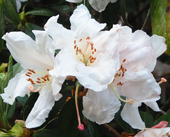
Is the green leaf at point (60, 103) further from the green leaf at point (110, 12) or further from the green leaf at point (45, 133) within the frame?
the green leaf at point (110, 12)

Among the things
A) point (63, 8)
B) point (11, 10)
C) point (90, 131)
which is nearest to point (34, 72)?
point (90, 131)

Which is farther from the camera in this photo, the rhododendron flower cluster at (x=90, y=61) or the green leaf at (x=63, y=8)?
the green leaf at (x=63, y=8)

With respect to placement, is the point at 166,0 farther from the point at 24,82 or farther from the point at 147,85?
the point at 24,82

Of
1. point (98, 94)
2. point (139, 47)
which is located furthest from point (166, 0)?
point (98, 94)

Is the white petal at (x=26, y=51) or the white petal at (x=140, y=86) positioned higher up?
the white petal at (x=26, y=51)

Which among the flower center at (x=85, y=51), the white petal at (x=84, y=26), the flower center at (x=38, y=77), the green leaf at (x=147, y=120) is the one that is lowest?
the green leaf at (x=147, y=120)

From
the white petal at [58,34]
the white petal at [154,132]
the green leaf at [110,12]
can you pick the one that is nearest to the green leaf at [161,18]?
the green leaf at [110,12]

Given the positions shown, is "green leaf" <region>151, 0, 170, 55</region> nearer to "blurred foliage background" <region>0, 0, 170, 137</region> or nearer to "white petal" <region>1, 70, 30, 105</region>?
"blurred foliage background" <region>0, 0, 170, 137</region>
